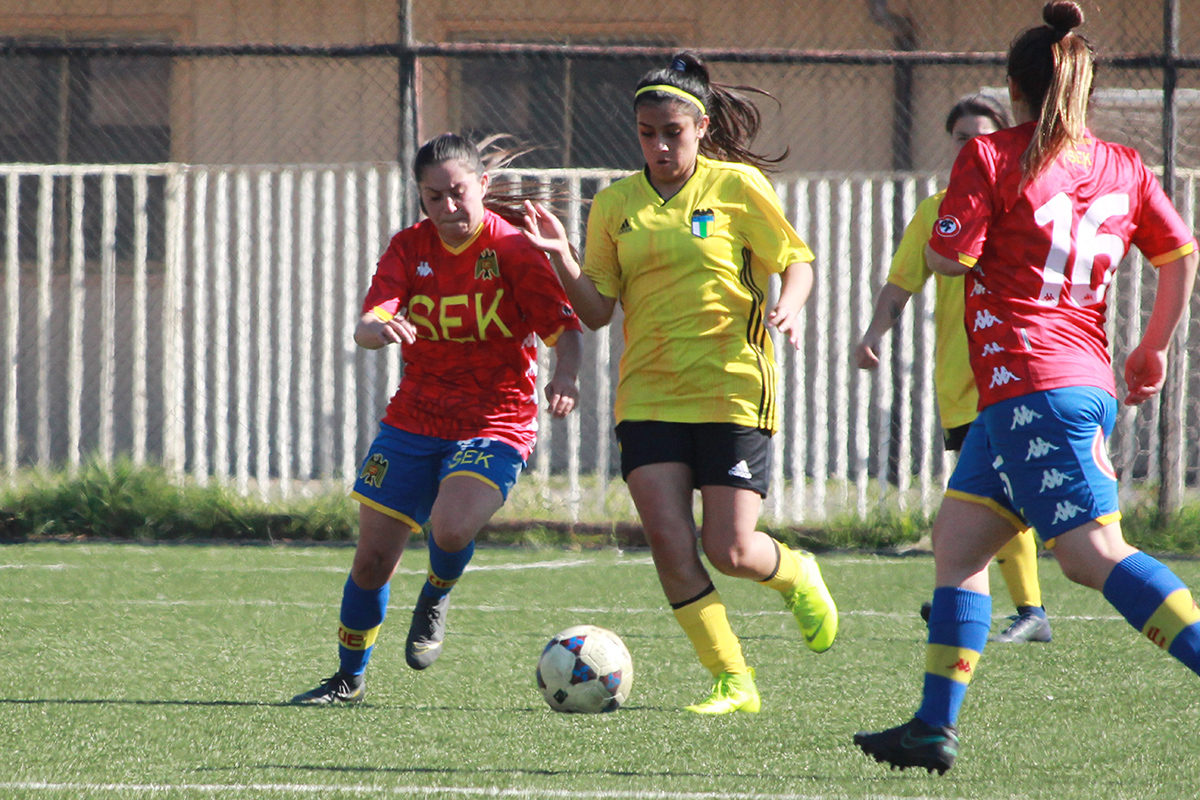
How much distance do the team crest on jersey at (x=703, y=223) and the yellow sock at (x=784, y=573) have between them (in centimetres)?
95

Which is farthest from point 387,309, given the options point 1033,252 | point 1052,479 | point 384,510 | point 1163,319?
point 1163,319

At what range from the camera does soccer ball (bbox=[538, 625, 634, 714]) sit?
3705mm

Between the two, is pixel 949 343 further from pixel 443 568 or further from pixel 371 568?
pixel 371 568

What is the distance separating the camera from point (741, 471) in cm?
379

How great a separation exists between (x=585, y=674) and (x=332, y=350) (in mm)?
4508

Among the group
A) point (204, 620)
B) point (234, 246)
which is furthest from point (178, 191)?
point (204, 620)

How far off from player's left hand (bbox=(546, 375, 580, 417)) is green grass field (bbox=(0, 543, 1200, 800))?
2.84 feet

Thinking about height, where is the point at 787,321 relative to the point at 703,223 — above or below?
below

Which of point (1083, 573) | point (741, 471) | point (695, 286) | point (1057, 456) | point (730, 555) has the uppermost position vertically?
point (695, 286)

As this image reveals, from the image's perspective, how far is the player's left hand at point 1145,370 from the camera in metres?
3.02

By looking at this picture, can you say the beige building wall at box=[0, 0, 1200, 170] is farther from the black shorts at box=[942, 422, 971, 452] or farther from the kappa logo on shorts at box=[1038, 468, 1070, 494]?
the kappa logo on shorts at box=[1038, 468, 1070, 494]

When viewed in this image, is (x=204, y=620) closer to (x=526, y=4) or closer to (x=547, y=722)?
(x=547, y=722)

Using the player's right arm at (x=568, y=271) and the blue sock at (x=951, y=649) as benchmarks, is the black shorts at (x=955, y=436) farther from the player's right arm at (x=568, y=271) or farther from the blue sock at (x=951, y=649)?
the blue sock at (x=951, y=649)

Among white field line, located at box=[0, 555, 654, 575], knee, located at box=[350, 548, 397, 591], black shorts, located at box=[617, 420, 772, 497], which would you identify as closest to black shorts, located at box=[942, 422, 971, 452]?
black shorts, located at box=[617, 420, 772, 497]
